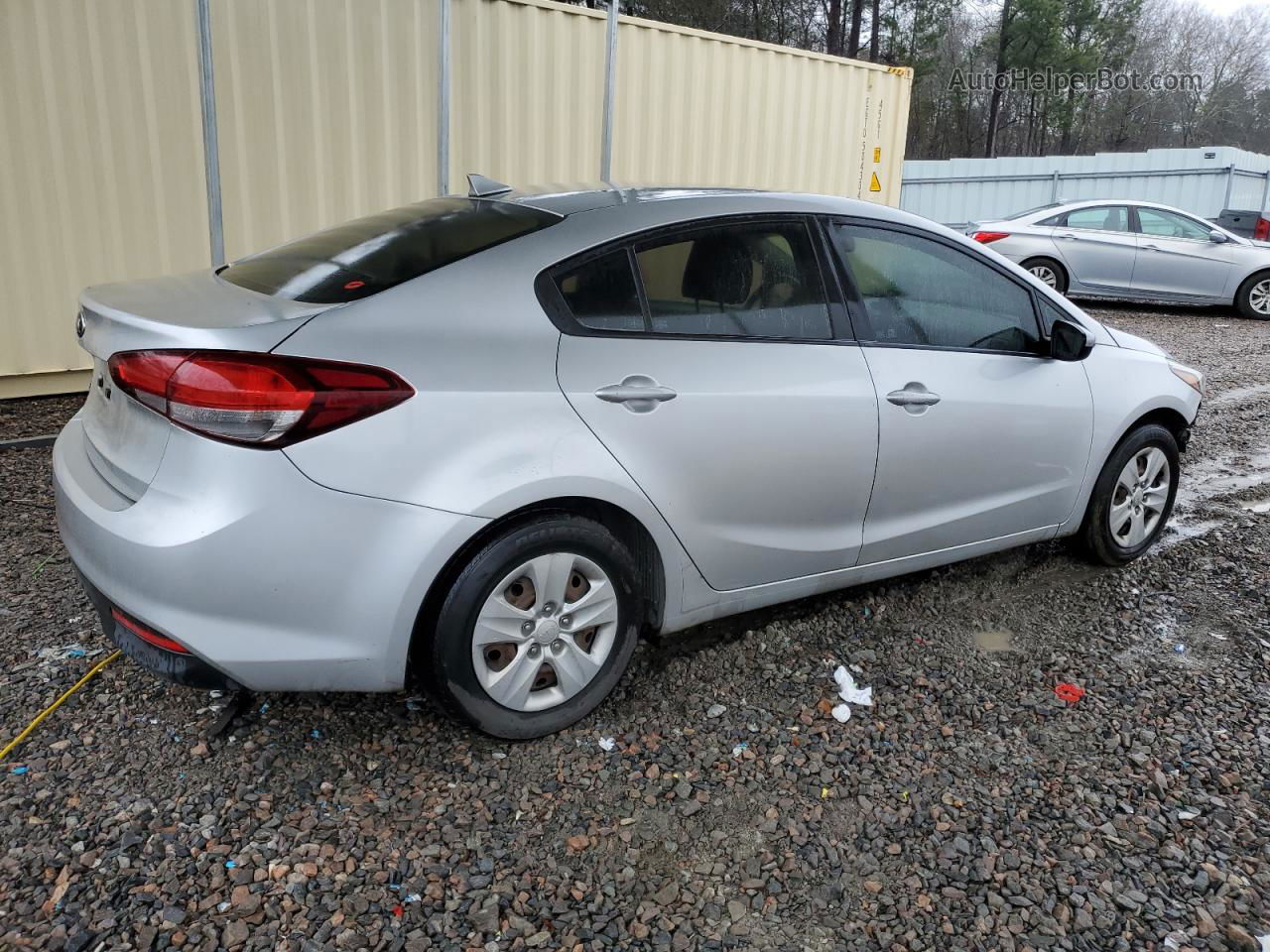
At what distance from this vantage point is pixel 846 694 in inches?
127

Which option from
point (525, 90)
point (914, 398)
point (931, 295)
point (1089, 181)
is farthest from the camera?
point (1089, 181)

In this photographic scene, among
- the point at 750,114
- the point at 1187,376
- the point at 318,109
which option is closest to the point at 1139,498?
the point at 1187,376

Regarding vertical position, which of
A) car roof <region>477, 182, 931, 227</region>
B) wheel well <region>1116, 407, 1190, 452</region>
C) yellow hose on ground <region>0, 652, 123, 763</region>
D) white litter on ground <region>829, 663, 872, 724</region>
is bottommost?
white litter on ground <region>829, 663, 872, 724</region>

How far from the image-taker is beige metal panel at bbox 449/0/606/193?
7.43m

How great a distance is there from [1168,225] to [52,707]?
45.1 ft

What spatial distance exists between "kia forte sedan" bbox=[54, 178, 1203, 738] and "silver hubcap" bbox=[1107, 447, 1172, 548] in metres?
0.52

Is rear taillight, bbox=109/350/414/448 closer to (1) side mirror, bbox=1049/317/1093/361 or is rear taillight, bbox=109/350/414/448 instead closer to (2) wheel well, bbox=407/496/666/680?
(2) wheel well, bbox=407/496/666/680

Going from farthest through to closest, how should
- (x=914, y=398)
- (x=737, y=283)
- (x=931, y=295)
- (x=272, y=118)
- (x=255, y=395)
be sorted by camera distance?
(x=272, y=118), (x=931, y=295), (x=914, y=398), (x=737, y=283), (x=255, y=395)

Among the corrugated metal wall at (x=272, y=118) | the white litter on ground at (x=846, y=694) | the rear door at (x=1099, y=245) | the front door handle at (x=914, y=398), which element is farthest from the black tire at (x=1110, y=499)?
the rear door at (x=1099, y=245)

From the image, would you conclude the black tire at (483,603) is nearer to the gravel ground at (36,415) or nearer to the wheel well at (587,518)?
the wheel well at (587,518)

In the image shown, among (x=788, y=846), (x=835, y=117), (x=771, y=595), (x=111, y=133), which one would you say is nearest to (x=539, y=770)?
(x=788, y=846)

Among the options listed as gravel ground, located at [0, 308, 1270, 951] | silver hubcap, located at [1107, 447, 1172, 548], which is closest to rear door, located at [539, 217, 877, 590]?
gravel ground, located at [0, 308, 1270, 951]

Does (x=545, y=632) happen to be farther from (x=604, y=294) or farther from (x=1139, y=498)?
(x=1139, y=498)

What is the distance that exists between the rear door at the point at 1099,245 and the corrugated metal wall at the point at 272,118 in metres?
6.42
